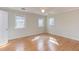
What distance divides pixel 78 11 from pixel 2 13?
406 centimetres

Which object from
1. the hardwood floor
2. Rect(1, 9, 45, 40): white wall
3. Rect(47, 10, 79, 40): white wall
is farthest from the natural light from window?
the hardwood floor

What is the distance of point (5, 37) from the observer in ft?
14.3

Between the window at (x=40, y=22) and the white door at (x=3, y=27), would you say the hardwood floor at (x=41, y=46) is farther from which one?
the window at (x=40, y=22)

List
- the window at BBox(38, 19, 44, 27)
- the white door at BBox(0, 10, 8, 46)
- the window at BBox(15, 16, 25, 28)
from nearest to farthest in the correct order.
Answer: the white door at BBox(0, 10, 8, 46)
the window at BBox(15, 16, 25, 28)
the window at BBox(38, 19, 44, 27)

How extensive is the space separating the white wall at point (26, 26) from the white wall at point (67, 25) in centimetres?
164

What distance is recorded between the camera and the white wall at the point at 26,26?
5214 mm

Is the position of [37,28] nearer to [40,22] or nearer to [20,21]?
[40,22]

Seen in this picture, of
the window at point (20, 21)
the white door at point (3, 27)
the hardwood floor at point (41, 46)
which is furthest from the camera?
the window at point (20, 21)

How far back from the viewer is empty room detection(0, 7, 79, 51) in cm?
414

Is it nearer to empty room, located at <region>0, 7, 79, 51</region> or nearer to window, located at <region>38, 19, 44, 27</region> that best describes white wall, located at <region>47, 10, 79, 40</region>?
empty room, located at <region>0, 7, 79, 51</region>

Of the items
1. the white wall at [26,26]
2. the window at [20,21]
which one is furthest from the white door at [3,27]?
the window at [20,21]

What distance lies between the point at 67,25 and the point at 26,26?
2.93 m
